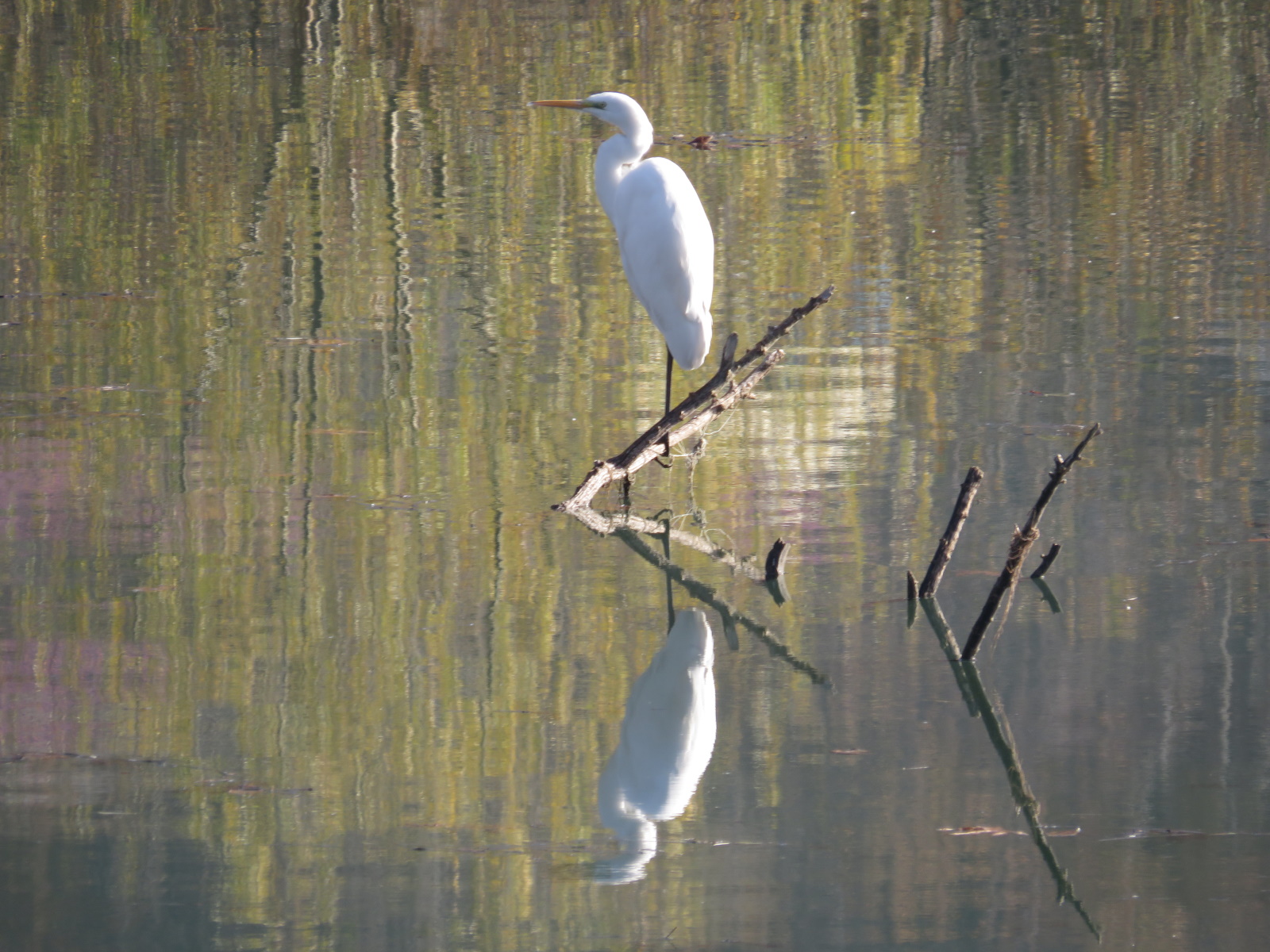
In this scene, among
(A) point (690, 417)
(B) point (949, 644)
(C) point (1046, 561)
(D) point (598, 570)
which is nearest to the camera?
(B) point (949, 644)

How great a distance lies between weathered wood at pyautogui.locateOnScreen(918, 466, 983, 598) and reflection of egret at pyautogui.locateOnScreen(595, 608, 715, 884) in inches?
20.9

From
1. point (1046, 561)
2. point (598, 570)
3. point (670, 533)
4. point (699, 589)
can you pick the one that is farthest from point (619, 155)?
point (1046, 561)

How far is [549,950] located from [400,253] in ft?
20.8

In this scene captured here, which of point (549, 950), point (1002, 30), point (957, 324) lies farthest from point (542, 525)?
point (1002, 30)

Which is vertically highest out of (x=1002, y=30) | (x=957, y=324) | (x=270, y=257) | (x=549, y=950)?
(x=1002, y=30)

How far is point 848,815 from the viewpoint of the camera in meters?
2.95

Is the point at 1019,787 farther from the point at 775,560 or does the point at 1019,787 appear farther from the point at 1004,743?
the point at 775,560

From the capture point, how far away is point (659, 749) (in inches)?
128

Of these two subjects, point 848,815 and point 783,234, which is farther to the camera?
point 783,234

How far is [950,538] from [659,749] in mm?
991

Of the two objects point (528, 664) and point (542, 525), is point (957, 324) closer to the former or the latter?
point (542, 525)

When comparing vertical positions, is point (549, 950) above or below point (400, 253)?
below

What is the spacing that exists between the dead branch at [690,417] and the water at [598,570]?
148 millimetres

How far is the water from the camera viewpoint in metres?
2.76
